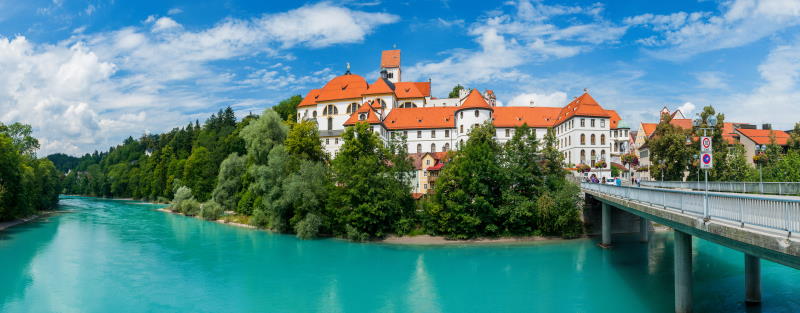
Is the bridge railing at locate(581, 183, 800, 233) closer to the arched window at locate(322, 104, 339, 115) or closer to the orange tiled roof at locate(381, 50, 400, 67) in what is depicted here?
the arched window at locate(322, 104, 339, 115)

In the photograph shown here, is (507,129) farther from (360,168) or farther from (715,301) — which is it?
(715,301)

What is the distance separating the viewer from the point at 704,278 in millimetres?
21281

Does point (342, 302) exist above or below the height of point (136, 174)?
below

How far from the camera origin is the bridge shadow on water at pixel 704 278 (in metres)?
17.1

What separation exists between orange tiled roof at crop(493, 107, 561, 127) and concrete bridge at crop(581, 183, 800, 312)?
125 feet

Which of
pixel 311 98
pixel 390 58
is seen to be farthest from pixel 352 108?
pixel 390 58

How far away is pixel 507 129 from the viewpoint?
188 ft

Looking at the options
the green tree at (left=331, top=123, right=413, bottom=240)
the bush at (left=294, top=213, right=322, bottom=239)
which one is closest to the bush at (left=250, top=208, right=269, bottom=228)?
the bush at (left=294, top=213, right=322, bottom=239)

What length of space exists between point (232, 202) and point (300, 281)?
2778 cm

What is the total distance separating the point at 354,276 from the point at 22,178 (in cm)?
3409

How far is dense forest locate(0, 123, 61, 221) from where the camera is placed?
37.4 metres

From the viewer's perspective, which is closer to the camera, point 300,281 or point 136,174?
point 300,281

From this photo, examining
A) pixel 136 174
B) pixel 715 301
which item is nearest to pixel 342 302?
pixel 715 301

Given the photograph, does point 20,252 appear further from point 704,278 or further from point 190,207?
point 704,278
